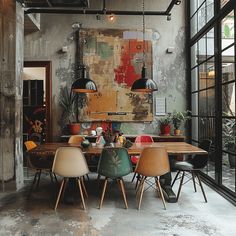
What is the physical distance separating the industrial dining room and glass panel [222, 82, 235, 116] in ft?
0.05

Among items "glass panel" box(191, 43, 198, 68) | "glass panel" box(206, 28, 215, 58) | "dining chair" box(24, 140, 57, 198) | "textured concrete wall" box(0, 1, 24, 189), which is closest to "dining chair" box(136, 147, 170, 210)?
"dining chair" box(24, 140, 57, 198)

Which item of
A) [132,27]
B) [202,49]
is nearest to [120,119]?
[132,27]

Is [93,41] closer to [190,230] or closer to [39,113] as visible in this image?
[39,113]

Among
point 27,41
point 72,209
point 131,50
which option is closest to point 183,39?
point 131,50

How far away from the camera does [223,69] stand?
4.63 m

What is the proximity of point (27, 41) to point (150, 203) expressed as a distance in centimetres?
488

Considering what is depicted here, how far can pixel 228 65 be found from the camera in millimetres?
4449

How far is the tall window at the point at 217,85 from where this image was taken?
4.34 meters

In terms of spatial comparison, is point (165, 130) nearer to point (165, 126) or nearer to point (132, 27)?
point (165, 126)

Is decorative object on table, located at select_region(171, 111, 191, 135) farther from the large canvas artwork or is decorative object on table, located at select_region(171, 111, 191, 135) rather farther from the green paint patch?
the green paint patch

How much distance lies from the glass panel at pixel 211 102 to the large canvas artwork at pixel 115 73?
1.55 m

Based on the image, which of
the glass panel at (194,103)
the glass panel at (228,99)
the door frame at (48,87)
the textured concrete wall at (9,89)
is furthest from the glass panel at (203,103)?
the textured concrete wall at (9,89)

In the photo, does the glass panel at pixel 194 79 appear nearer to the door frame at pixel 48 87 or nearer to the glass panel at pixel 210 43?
the glass panel at pixel 210 43

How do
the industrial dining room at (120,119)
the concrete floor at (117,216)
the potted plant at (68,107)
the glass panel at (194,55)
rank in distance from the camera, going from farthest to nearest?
the potted plant at (68,107) < the glass panel at (194,55) < the industrial dining room at (120,119) < the concrete floor at (117,216)
